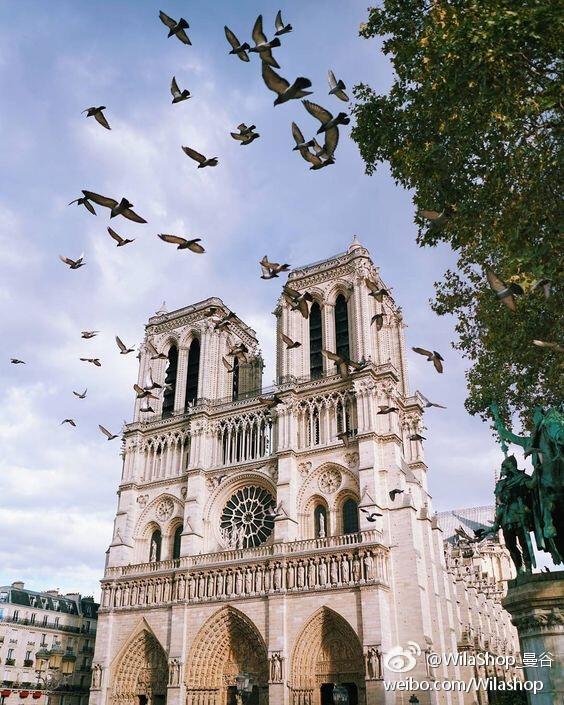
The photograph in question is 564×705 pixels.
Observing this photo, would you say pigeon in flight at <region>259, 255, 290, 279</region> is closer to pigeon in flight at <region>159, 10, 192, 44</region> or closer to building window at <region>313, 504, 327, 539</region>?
pigeon in flight at <region>159, 10, 192, 44</region>

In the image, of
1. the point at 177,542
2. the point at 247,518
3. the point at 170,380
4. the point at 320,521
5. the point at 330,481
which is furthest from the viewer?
the point at 170,380

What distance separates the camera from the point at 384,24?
14.1 m

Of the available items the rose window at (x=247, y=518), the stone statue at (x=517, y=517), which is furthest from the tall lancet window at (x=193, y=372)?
the stone statue at (x=517, y=517)

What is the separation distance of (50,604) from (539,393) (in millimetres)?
38303

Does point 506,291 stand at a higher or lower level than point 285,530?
lower

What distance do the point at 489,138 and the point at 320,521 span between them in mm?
20755

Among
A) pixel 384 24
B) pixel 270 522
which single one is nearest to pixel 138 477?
pixel 270 522

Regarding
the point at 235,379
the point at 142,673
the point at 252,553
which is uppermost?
the point at 235,379

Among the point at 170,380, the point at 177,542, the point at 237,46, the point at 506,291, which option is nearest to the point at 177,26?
the point at 237,46

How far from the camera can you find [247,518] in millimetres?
31547

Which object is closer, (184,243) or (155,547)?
(184,243)

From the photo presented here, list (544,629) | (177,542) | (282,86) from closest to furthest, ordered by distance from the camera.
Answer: (282,86)
(544,629)
(177,542)

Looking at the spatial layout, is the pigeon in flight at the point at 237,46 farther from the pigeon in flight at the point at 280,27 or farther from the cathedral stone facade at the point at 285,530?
the cathedral stone facade at the point at 285,530

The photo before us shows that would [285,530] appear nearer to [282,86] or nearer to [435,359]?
[435,359]
